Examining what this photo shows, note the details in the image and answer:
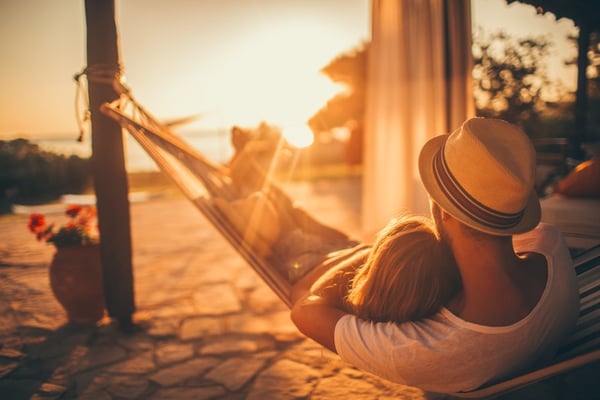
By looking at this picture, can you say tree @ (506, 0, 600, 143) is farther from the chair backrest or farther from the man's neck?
the man's neck

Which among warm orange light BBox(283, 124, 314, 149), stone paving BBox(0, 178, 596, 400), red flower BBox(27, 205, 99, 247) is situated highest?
warm orange light BBox(283, 124, 314, 149)

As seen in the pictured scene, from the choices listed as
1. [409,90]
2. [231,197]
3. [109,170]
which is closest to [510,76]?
[409,90]

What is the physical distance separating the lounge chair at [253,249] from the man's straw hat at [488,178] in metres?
0.36

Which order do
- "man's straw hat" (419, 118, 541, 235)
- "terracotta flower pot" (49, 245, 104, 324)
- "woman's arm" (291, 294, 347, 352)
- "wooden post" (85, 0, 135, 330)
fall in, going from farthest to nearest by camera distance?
"terracotta flower pot" (49, 245, 104, 324) < "wooden post" (85, 0, 135, 330) < "woman's arm" (291, 294, 347, 352) < "man's straw hat" (419, 118, 541, 235)

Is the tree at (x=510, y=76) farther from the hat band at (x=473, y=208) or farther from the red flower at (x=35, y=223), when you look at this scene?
the red flower at (x=35, y=223)

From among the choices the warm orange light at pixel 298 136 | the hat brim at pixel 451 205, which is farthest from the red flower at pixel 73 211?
the hat brim at pixel 451 205

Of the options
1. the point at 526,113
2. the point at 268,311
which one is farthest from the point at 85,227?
the point at 526,113

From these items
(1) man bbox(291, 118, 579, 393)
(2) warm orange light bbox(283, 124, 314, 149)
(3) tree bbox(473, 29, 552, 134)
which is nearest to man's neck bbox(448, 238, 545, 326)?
(1) man bbox(291, 118, 579, 393)

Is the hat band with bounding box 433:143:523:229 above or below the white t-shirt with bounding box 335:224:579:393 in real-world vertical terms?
above

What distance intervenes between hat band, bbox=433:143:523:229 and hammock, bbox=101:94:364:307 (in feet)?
2.18

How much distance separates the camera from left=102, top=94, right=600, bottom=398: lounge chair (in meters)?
1.05

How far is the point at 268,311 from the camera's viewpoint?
8.80ft

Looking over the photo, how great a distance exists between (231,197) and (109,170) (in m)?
0.66

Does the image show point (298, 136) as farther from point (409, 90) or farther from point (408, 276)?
point (408, 276)
